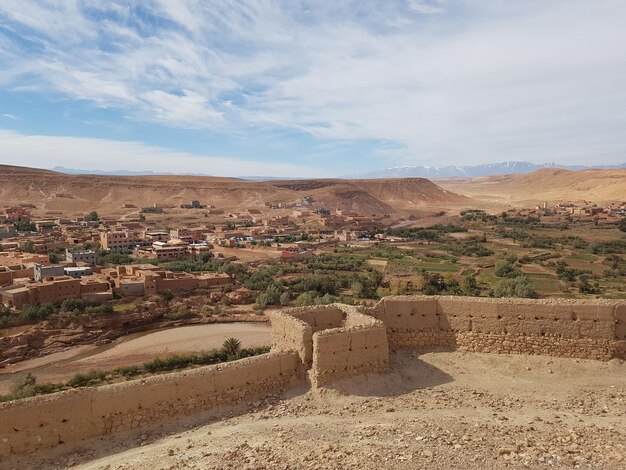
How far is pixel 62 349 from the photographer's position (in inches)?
1029

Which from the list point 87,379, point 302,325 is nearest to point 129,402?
point 302,325

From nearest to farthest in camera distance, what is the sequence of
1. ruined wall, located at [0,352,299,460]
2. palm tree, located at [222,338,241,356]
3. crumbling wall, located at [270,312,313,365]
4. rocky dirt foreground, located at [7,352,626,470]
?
1. rocky dirt foreground, located at [7,352,626,470]
2. ruined wall, located at [0,352,299,460]
3. crumbling wall, located at [270,312,313,365]
4. palm tree, located at [222,338,241,356]

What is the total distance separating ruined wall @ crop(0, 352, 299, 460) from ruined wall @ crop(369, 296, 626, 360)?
138 inches

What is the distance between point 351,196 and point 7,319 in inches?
3585

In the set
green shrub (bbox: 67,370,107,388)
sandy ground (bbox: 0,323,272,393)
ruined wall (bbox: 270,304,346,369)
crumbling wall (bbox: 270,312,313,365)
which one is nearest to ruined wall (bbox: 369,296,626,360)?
ruined wall (bbox: 270,304,346,369)

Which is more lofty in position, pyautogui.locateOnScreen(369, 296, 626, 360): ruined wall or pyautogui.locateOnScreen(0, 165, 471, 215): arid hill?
pyautogui.locateOnScreen(0, 165, 471, 215): arid hill

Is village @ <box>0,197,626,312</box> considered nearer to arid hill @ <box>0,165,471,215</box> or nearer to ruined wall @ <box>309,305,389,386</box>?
arid hill @ <box>0,165,471,215</box>

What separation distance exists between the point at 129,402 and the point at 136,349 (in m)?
18.4

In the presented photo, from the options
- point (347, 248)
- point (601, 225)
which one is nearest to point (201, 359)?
point (347, 248)

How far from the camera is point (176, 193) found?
111438 millimetres

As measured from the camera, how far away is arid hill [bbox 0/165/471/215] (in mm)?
98688

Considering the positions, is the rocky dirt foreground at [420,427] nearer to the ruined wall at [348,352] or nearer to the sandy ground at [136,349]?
the ruined wall at [348,352]

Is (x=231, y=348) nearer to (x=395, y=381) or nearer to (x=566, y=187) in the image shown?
(x=395, y=381)

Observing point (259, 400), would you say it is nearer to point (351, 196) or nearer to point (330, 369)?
point (330, 369)
